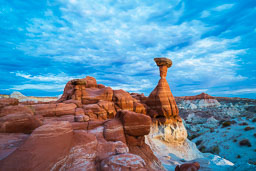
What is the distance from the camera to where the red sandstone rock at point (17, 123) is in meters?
5.95

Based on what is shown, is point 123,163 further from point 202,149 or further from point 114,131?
point 202,149

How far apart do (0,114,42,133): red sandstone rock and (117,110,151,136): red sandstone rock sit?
4655mm

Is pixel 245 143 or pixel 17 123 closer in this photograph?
pixel 17 123

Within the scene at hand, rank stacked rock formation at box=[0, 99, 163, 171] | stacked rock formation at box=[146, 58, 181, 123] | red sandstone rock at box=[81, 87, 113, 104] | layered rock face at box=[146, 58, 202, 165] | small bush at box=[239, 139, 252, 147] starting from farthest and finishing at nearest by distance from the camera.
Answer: small bush at box=[239, 139, 252, 147] → stacked rock formation at box=[146, 58, 181, 123] → layered rock face at box=[146, 58, 202, 165] → red sandstone rock at box=[81, 87, 113, 104] → stacked rock formation at box=[0, 99, 163, 171]

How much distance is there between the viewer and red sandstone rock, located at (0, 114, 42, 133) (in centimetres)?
595

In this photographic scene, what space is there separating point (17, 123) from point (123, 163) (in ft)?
17.4

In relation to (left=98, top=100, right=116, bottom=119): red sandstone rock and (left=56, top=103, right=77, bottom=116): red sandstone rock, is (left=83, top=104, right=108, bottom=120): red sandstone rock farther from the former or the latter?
(left=56, top=103, right=77, bottom=116): red sandstone rock

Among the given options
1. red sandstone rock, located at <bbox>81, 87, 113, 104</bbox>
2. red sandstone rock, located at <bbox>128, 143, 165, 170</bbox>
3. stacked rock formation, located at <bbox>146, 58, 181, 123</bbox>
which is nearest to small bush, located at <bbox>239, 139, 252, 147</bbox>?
stacked rock formation, located at <bbox>146, 58, 181, 123</bbox>

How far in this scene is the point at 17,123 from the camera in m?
6.20

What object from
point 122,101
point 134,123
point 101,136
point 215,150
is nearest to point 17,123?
point 101,136

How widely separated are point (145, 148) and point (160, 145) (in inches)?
413

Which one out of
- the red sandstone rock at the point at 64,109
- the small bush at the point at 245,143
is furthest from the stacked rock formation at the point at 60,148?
the small bush at the point at 245,143

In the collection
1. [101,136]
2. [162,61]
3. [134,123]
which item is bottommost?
[101,136]

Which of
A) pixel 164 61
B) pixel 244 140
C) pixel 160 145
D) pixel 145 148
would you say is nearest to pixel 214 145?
pixel 244 140
